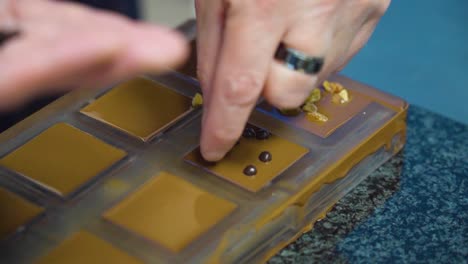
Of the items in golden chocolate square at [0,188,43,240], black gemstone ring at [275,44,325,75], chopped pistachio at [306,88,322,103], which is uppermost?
black gemstone ring at [275,44,325,75]

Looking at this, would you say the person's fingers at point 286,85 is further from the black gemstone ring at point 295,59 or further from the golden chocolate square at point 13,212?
the golden chocolate square at point 13,212

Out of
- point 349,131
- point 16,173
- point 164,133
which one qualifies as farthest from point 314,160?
point 16,173

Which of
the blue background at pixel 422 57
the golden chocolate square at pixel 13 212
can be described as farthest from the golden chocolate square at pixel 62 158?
the blue background at pixel 422 57

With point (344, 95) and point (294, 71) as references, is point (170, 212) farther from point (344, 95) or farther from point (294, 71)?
point (344, 95)

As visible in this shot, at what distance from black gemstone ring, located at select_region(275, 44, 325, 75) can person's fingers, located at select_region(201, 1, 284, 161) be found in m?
0.01

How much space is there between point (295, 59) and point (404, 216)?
0.26 meters

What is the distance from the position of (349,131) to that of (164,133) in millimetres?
235

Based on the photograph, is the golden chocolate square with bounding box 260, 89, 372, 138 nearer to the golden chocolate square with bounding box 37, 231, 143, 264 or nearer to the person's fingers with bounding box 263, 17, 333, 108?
the person's fingers with bounding box 263, 17, 333, 108

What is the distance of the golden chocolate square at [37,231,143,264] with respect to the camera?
2.44 ft

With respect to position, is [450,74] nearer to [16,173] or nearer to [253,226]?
[253,226]

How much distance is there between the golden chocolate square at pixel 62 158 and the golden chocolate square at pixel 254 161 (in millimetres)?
110

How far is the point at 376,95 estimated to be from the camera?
0.99 meters

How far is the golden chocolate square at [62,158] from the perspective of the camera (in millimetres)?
849

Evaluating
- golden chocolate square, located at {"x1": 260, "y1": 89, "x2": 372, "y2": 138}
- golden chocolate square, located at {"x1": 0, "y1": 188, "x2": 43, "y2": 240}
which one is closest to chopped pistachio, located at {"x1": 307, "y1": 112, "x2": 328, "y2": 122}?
golden chocolate square, located at {"x1": 260, "y1": 89, "x2": 372, "y2": 138}
